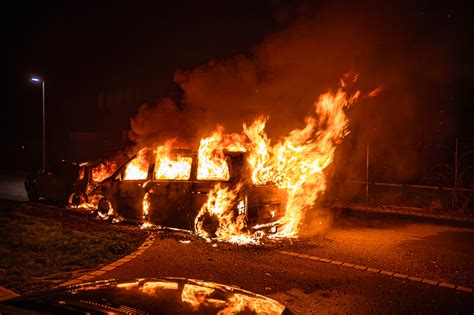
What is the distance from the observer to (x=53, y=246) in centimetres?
780

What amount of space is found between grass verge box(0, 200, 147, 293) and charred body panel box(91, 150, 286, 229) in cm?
58

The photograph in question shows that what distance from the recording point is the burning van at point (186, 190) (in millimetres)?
8195

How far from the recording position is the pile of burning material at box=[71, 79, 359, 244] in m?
8.25

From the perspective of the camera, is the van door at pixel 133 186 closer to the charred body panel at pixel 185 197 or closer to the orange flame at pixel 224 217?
the charred body panel at pixel 185 197

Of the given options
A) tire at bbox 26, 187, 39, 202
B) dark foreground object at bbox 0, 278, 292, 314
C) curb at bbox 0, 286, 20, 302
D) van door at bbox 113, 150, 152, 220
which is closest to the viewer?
dark foreground object at bbox 0, 278, 292, 314

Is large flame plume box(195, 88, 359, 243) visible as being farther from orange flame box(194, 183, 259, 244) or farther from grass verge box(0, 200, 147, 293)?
grass verge box(0, 200, 147, 293)

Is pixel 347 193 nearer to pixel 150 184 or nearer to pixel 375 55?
pixel 375 55

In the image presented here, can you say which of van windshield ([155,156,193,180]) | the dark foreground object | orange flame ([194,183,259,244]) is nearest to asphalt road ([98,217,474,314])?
orange flame ([194,183,259,244])

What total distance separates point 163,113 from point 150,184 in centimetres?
473

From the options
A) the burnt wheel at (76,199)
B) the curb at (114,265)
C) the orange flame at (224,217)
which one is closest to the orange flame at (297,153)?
the orange flame at (224,217)

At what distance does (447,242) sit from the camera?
8.56 m

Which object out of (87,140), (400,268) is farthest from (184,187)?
(87,140)

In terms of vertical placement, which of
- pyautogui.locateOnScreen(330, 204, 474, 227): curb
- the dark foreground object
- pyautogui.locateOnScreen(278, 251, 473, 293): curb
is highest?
the dark foreground object

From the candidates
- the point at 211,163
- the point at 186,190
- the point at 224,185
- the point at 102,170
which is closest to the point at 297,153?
the point at 211,163
